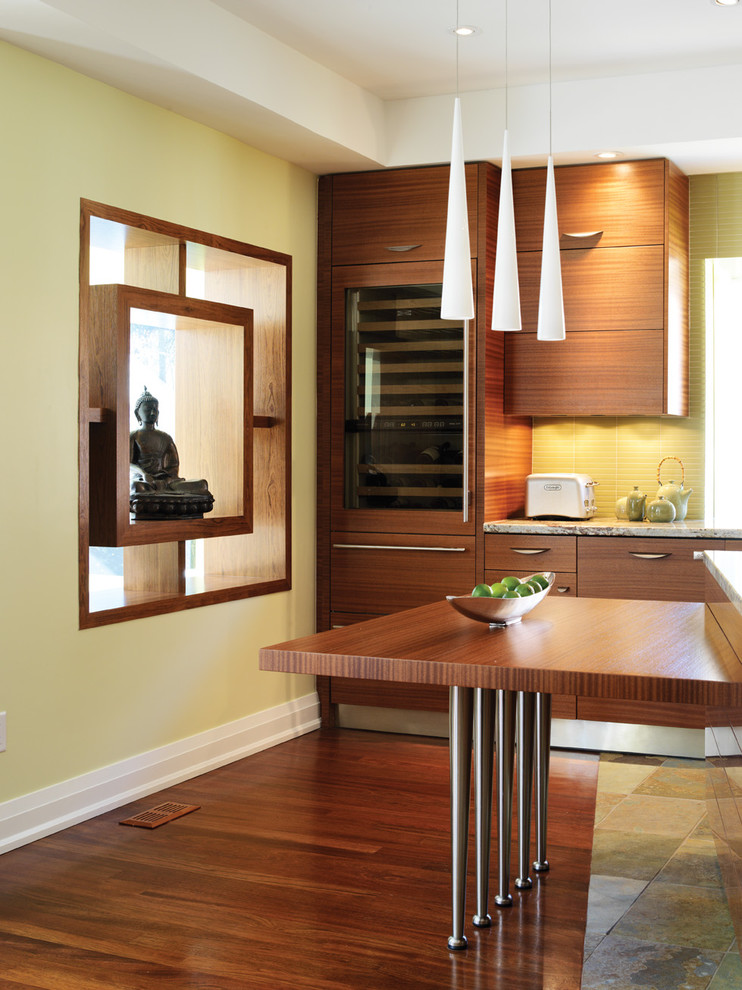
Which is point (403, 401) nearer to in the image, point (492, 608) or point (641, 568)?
point (641, 568)

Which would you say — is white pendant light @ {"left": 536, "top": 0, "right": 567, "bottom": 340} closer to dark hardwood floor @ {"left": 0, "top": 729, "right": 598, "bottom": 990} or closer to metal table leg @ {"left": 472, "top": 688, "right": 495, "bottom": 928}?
metal table leg @ {"left": 472, "top": 688, "right": 495, "bottom": 928}

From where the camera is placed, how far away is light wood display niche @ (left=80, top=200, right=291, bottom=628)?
3.86 meters

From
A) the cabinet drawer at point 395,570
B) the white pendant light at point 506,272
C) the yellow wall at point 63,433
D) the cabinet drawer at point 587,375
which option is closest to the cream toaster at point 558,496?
the cabinet drawer at point 587,375

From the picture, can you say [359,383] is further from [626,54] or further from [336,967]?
[336,967]

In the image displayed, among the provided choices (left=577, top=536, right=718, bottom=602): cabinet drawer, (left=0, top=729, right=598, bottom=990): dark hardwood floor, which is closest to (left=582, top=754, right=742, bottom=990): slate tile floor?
(left=0, top=729, right=598, bottom=990): dark hardwood floor

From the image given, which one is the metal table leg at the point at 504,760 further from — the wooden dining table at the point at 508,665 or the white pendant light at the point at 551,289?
the white pendant light at the point at 551,289

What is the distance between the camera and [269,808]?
3891 mm

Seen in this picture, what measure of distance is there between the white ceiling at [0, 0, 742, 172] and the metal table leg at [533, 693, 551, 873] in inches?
82.5

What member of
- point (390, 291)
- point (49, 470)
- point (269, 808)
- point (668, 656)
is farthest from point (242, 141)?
point (668, 656)

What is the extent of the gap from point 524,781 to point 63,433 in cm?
188

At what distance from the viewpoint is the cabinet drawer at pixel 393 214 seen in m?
4.98

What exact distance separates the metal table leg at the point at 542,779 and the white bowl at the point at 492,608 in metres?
0.47

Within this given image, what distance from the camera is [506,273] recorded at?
285cm

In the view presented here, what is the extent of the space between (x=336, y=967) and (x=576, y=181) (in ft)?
11.8
